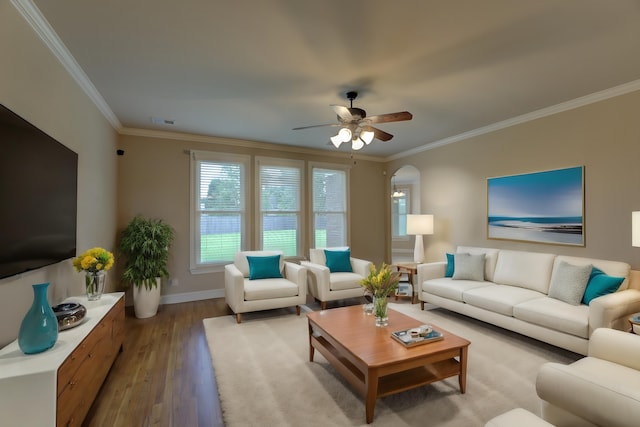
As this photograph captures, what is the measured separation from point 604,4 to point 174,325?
504 centimetres

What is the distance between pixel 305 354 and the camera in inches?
118

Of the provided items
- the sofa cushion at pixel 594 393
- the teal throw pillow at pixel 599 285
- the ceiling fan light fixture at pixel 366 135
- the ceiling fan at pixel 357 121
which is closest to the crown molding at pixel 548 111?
the teal throw pillow at pixel 599 285

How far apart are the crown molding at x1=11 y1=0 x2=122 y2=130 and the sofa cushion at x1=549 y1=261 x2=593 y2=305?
5038 mm

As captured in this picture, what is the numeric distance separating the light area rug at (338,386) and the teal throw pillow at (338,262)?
4.75 feet

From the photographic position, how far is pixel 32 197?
75.7 inches

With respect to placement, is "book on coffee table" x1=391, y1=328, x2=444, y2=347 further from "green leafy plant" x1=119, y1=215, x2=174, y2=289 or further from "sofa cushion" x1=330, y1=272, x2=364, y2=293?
"green leafy plant" x1=119, y1=215, x2=174, y2=289

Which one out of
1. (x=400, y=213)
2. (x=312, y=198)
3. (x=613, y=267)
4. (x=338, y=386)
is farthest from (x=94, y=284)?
(x=400, y=213)

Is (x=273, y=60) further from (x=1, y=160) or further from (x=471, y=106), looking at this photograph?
(x=471, y=106)

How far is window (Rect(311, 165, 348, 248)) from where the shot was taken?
604 centimetres

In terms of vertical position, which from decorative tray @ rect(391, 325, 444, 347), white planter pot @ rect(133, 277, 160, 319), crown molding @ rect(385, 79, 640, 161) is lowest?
white planter pot @ rect(133, 277, 160, 319)

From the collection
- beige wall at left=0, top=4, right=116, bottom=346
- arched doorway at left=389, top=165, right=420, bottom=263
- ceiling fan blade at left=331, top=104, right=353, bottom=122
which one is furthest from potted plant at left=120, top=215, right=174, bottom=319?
arched doorway at left=389, top=165, right=420, bottom=263

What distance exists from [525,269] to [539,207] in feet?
2.83

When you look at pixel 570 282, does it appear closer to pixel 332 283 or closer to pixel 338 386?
pixel 338 386

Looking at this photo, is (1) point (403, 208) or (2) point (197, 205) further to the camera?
(1) point (403, 208)
